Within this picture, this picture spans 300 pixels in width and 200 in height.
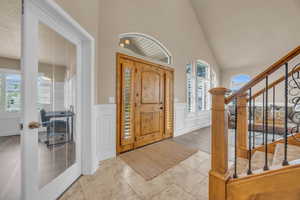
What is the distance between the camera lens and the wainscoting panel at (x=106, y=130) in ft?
7.24

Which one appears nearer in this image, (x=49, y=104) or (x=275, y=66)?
(x=275, y=66)

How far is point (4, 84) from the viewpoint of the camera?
50.3 inches

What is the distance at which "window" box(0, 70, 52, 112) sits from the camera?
1162 millimetres

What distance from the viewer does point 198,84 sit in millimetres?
4730

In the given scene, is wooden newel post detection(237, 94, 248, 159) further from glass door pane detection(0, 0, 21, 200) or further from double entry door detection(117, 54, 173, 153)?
glass door pane detection(0, 0, 21, 200)

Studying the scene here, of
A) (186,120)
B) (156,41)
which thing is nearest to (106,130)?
(156,41)

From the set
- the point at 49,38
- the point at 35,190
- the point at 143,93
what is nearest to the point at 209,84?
the point at 143,93

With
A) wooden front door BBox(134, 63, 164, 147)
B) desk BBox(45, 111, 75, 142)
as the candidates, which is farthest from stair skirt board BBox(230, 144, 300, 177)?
desk BBox(45, 111, 75, 142)

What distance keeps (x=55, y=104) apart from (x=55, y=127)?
27 cm

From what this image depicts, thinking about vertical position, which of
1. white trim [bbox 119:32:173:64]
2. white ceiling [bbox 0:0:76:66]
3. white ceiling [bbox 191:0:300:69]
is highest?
white ceiling [bbox 191:0:300:69]

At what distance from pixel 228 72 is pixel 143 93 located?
17.5 feet

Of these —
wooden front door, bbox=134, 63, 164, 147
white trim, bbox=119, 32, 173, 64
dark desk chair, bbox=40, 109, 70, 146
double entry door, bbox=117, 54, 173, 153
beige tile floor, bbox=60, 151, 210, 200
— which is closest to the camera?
dark desk chair, bbox=40, 109, 70, 146

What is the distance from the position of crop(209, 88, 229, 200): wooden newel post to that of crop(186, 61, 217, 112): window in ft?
10.2

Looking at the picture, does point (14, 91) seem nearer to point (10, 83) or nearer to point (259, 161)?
point (10, 83)
